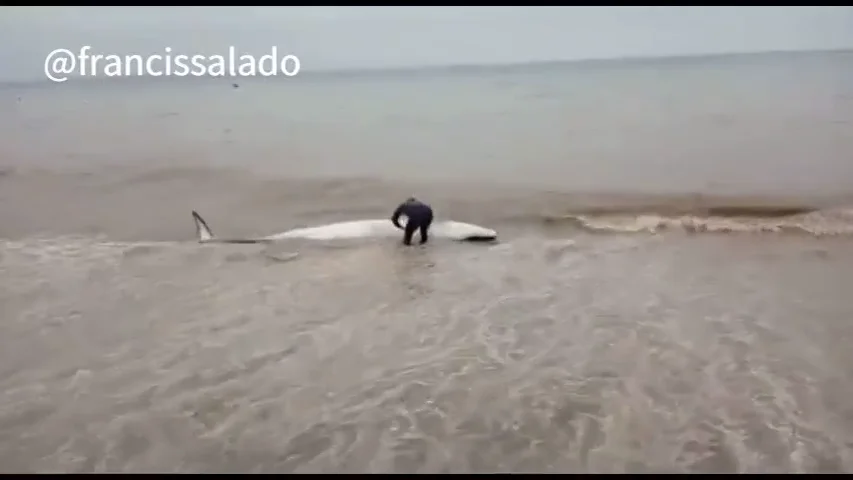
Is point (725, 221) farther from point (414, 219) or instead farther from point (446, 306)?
point (446, 306)

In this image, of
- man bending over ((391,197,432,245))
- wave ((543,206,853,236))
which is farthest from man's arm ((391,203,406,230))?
wave ((543,206,853,236))

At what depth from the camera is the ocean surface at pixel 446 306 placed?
1.66m

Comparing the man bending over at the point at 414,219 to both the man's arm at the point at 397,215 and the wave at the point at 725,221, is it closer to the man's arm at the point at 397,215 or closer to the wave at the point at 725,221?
the man's arm at the point at 397,215

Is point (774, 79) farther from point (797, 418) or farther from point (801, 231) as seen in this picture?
point (797, 418)

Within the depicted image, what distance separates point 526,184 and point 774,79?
215 inches

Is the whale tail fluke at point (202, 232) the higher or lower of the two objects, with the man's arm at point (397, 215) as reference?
lower

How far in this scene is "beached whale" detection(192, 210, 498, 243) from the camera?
341cm

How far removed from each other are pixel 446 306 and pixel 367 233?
3.37ft

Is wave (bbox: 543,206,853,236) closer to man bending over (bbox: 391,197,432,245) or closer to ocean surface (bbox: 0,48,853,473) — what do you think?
ocean surface (bbox: 0,48,853,473)

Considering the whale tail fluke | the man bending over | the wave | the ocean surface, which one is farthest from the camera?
the wave

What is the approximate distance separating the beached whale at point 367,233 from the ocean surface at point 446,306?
103 millimetres

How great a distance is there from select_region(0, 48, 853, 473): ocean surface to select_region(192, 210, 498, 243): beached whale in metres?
0.10

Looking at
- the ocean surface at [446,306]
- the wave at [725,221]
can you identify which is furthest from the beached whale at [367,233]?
the wave at [725,221]

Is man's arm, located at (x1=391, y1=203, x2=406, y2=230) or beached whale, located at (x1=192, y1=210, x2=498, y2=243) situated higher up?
man's arm, located at (x1=391, y1=203, x2=406, y2=230)
